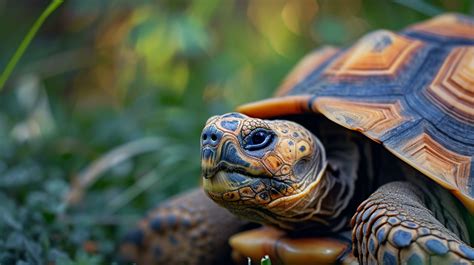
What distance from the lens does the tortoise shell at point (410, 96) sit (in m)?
1.98

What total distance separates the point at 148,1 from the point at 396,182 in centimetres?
293

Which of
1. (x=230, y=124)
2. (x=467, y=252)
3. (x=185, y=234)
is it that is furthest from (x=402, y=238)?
(x=185, y=234)

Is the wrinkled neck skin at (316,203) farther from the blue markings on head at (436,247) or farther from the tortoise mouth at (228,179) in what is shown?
the blue markings on head at (436,247)

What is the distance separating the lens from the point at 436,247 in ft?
5.15

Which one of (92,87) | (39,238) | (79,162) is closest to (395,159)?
(39,238)

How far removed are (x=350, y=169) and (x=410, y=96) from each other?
307 mm

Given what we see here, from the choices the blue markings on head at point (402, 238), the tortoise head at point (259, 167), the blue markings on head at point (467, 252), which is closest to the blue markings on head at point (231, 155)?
the tortoise head at point (259, 167)

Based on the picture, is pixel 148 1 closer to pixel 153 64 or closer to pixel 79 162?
pixel 153 64

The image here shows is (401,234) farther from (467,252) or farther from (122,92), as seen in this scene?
(122,92)

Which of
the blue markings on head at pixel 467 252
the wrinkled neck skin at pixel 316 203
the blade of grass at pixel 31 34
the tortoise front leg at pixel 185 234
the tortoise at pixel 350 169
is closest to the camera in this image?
the blue markings on head at pixel 467 252

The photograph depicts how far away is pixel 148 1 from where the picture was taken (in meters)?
4.57

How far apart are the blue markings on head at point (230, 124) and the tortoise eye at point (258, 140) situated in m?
0.05

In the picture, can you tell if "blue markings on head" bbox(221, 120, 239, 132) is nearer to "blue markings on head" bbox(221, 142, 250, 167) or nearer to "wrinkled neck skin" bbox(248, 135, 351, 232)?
"blue markings on head" bbox(221, 142, 250, 167)

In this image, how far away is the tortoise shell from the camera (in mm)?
1978
